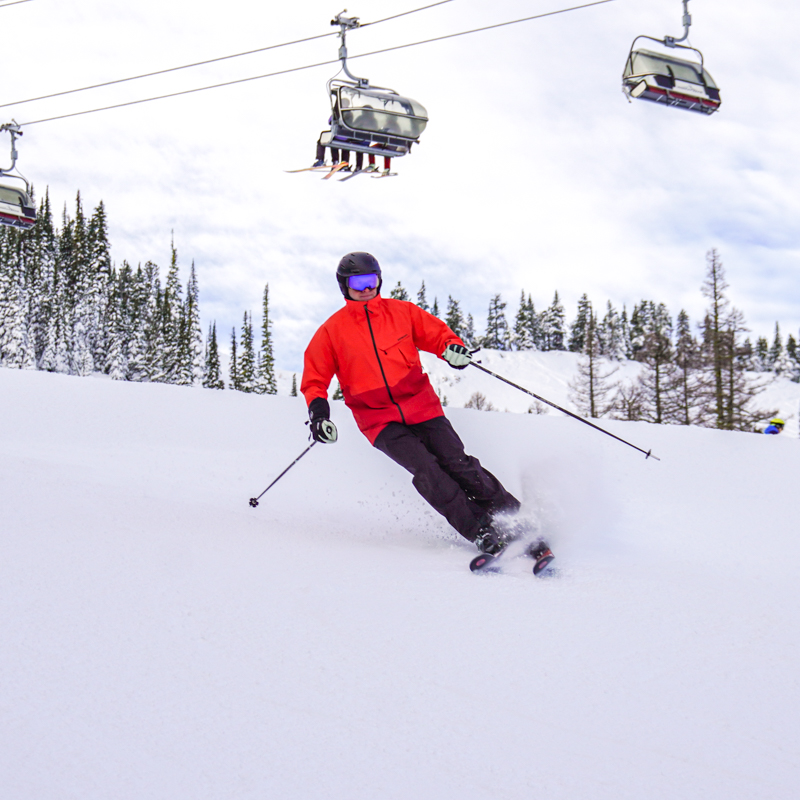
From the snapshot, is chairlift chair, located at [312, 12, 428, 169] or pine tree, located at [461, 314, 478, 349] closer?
chairlift chair, located at [312, 12, 428, 169]

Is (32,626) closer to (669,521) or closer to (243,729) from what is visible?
(243,729)

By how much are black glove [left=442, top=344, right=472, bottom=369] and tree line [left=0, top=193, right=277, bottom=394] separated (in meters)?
46.2

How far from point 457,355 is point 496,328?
9544cm

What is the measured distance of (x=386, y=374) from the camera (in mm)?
4109

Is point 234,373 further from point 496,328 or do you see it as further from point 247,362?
point 496,328

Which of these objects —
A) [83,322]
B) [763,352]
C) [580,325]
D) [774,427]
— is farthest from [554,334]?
[774,427]

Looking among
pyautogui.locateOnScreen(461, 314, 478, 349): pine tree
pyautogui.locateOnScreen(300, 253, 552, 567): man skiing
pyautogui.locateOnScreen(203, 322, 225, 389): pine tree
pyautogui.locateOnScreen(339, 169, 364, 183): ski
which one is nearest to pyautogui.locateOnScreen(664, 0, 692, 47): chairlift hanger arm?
pyautogui.locateOnScreen(339, 169, 364, 183): ski

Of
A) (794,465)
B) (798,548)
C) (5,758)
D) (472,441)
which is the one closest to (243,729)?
(5,758)

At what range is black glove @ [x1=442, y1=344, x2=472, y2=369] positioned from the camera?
4.15 metres

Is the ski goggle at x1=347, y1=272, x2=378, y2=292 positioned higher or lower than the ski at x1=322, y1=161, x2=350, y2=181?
lower

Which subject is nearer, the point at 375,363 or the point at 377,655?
the point at 377,655

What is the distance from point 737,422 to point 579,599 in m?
30.0

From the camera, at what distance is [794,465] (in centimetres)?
770

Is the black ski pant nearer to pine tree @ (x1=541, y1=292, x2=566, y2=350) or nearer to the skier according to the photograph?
the skier
